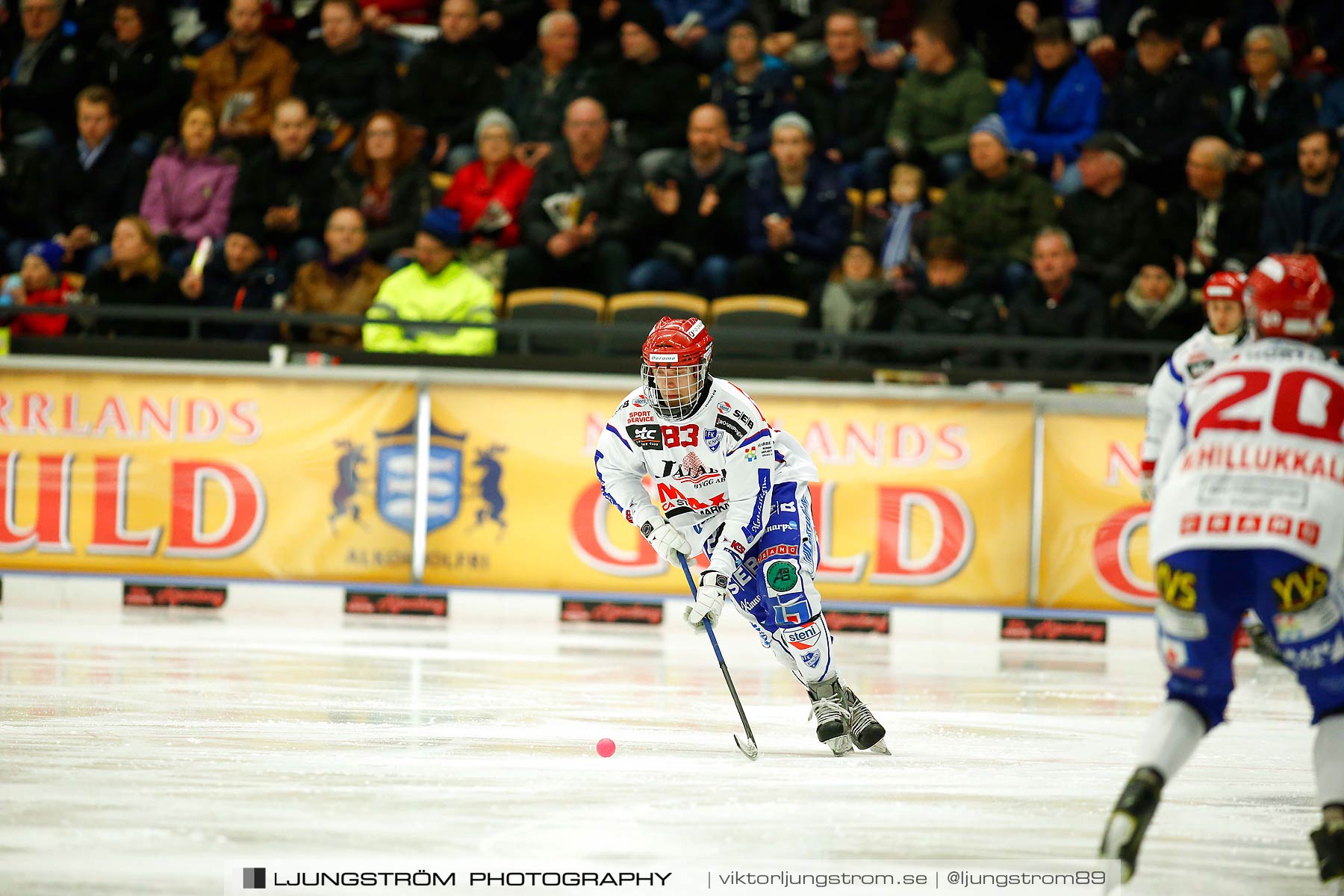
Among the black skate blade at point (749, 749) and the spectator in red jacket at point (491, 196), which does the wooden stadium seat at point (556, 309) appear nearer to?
the spectator in red jacket at point (491, 196)

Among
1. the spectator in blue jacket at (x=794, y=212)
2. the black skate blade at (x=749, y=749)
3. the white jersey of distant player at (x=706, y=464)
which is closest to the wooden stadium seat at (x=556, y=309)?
the spectator in blue jacket at (x=794, y=212)

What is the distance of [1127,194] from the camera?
13.6 m

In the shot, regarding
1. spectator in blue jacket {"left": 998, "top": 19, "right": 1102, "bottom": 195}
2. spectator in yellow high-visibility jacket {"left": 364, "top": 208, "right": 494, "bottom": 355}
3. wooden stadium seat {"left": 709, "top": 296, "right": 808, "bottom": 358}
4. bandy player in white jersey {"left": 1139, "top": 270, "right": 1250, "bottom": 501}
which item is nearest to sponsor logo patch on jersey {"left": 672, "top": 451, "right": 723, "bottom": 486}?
bandy player in white jersey {"left": 1139, "top": 270, "right": 1250, "bottom": 501}

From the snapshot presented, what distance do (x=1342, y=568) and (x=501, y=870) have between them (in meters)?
2.56

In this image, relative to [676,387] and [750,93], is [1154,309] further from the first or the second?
[676,387]

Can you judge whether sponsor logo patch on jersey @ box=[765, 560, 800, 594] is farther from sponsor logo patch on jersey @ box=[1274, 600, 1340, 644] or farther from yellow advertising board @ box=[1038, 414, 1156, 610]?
yellow advertising board @ box=[1038, 414, 1156, 610]

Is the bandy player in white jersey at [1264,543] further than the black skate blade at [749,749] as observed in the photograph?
No

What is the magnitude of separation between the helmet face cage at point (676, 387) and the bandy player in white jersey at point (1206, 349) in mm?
4003

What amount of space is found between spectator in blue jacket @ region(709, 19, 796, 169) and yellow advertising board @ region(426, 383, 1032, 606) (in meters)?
3.42

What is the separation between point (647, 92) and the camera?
1505 cm

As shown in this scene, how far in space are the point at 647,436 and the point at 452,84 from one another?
9481mm

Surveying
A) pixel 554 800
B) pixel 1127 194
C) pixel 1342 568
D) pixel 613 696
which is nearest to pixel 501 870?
pixel 554 800

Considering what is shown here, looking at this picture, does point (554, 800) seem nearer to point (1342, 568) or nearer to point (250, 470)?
point (1342, 568)

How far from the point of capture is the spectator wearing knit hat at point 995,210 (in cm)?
1367
